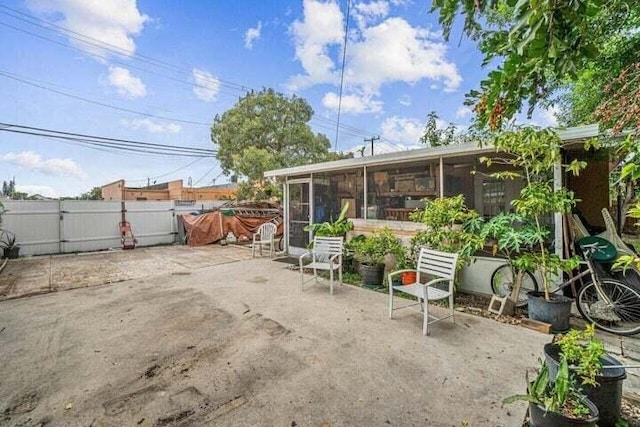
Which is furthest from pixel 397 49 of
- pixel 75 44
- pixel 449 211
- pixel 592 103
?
pixel 75 44

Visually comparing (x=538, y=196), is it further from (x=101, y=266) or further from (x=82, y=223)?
(x=82, y=223)

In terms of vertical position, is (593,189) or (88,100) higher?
(88,100)

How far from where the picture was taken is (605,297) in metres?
3.21

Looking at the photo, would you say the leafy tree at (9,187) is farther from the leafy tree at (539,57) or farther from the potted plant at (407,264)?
the leafy tree at (539,57)

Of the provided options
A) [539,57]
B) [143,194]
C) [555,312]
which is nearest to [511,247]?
[555,312]

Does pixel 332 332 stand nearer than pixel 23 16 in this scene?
Yes

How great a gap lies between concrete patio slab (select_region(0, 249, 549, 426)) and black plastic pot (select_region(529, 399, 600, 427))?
0.30 meters

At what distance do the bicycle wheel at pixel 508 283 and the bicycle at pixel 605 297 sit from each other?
52cm

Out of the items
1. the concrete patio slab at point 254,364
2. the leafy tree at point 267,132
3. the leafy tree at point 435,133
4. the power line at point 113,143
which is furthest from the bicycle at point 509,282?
the power line at point 113,143

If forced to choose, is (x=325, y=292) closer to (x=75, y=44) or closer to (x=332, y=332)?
(x=332, y=332)

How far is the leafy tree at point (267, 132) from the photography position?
14.6 m

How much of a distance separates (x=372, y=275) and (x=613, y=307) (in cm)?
294

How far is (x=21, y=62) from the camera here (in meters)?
9.24

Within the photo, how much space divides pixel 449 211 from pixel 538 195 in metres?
1.16
